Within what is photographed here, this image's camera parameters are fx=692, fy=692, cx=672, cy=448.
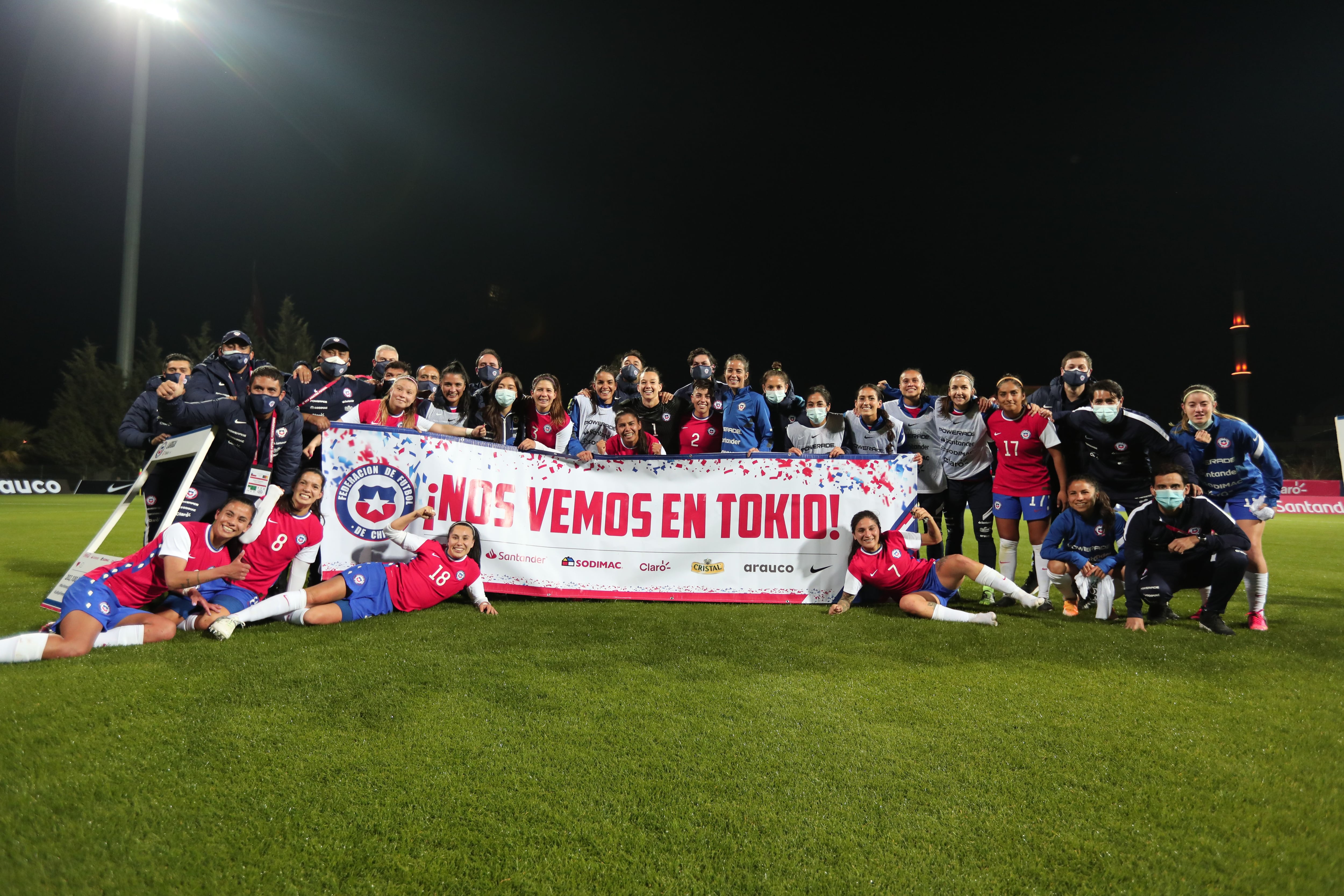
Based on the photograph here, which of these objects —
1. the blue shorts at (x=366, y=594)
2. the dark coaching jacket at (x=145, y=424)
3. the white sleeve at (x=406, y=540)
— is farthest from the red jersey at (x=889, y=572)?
the dark coaching jacket at (x=145, y=424)

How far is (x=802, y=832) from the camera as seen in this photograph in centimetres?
205

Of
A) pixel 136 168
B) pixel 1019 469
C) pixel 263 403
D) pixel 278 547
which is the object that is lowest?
pixel 278 547

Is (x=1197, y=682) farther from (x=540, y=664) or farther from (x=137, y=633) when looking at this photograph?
(x=137, y=633)

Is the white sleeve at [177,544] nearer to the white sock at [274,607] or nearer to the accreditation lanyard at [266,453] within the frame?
the white sock at [274,607]

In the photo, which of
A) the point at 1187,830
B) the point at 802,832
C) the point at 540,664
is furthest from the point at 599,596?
the point at 1187,830

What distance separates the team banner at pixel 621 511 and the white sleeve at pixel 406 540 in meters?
0.08

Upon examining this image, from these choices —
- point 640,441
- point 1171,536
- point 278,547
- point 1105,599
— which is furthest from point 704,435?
point 1171,536

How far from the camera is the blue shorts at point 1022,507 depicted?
6.25 meters

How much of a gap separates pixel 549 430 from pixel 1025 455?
4.46 m

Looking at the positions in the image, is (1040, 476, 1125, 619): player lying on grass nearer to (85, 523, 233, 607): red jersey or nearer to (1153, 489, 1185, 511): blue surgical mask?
(1153, 489, 1185, 511): blue surgical mask

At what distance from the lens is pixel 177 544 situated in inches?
172

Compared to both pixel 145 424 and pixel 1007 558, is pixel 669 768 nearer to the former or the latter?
pixel 1007 558

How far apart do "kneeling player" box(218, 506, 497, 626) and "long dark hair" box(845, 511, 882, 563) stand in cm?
295

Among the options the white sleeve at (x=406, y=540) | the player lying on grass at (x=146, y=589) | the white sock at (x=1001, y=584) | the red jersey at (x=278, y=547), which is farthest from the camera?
the white sleeve at (x=406, y=540)
